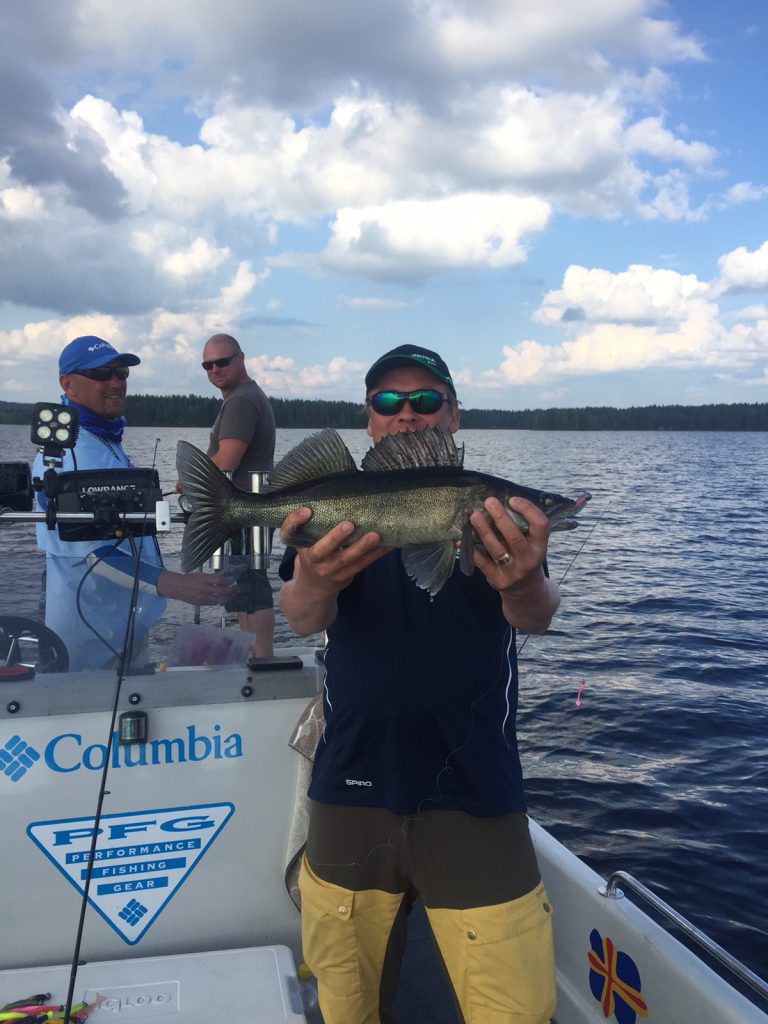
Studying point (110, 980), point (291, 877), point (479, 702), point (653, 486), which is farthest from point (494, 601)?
point (653, 486)

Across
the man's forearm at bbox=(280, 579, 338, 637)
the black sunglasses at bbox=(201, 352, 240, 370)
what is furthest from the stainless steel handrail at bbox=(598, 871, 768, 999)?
the black sunglasses at bbox=(201, 352, 240, 370)

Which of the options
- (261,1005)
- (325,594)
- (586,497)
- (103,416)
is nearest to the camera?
(325,594)

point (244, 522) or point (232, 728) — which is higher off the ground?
point (244, 522)

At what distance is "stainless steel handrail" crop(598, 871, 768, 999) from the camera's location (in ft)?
10.0

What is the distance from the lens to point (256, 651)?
418cm

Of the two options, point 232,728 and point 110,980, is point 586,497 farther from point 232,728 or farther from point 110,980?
point 110,980

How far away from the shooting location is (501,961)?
9.04 ft

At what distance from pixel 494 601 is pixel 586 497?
0.57 metres

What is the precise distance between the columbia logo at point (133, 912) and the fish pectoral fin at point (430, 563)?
7.87ft

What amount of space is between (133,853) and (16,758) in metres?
0.74

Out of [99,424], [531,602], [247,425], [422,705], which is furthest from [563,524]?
→ [247,425]

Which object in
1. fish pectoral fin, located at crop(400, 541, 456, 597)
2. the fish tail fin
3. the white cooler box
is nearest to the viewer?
fish pectoral fin, located at crop(400, 541, 456, 597)

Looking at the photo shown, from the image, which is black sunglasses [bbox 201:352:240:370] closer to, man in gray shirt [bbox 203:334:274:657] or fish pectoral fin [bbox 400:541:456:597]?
man in gray shirt [bbox 203:334:274:657]

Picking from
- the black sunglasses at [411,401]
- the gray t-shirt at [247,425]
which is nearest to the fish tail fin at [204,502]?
the black sunglasses at [411,401]
